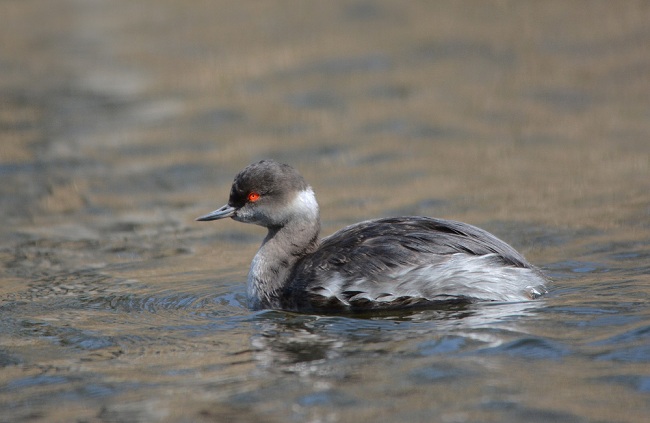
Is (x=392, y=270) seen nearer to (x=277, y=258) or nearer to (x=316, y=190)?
(x=277, y=258)

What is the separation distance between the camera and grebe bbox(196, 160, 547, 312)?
7.19m

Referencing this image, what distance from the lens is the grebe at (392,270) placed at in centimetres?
719

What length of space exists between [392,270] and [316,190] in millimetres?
4090

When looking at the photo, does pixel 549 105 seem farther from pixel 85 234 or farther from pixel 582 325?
pixel 582 325

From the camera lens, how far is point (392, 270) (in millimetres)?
7199

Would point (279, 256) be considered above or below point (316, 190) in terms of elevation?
below

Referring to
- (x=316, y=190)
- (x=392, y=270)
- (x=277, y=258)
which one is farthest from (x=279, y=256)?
(x=316, y=190)

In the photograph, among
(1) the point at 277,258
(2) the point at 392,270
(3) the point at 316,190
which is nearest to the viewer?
(2) the point at 392,270

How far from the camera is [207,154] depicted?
41.2 feet

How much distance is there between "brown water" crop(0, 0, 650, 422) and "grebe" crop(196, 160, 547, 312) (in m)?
0.17

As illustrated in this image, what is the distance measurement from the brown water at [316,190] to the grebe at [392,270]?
17 cm

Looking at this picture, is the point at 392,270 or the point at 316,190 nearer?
the point at 392,270

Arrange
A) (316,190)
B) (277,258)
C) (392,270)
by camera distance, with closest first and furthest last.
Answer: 1. (392,270)
2. (277,258)
3. (316,190)

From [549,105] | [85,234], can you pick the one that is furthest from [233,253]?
[549,105]
